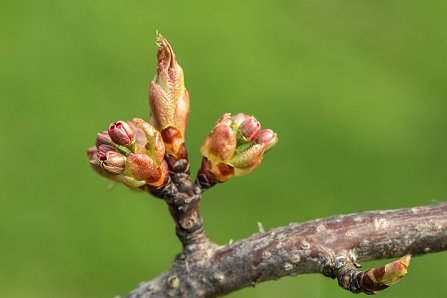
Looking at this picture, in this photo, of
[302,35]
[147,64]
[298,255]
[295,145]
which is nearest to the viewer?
[298,255]

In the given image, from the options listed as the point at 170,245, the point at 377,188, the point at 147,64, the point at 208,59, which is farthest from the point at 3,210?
the point at 377,188

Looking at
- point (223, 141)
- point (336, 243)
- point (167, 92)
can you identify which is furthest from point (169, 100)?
point (336, 243)

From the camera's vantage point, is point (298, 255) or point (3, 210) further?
point (3, 210)

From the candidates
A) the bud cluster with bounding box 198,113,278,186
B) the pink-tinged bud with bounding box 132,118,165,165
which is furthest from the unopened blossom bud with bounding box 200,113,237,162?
the pink-tinged bud with bounding box 132,118,165,165

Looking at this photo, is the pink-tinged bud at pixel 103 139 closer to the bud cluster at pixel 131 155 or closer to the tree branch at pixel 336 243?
the bud cluster at pixel 131 155

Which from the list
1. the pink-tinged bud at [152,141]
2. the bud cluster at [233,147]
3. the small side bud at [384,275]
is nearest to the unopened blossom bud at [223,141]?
the bud cluster at [233,147]

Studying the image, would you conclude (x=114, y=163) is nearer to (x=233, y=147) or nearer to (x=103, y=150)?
(x=103, y=150)

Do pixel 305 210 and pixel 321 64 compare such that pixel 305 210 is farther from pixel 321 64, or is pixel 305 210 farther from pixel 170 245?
pixel 321 64
